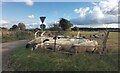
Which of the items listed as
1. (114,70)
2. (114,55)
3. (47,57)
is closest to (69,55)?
(47,57)

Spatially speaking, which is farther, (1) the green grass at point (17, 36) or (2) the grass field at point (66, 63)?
(1) the green grass at point (17, 36)

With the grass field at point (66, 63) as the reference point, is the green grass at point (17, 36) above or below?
above

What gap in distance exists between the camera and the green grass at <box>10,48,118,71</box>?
928 cm

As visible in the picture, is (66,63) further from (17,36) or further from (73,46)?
(17,36)

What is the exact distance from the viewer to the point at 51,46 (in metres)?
13.7

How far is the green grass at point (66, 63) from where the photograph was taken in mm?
9281

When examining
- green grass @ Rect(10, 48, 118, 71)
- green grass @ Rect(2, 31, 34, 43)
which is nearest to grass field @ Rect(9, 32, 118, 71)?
green grass @ Rect(10, 48, 118, 71)

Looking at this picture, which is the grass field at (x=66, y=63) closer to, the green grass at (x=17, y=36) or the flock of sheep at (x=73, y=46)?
the flock of sheep at (x=73, y=46)

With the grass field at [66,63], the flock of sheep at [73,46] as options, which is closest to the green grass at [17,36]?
the flock of sheep at [73,46]

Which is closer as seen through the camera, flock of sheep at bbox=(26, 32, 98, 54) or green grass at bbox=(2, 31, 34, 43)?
flock of sheep at bbox=(26, 32, 98, 54)

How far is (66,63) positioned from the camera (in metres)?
9.88

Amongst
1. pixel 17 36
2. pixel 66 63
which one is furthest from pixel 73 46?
pixel 17 36

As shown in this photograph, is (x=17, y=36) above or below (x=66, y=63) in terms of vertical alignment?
above

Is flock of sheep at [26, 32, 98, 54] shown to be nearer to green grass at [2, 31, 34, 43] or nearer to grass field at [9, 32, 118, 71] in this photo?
grass field at [9, 32, 118, 71]
